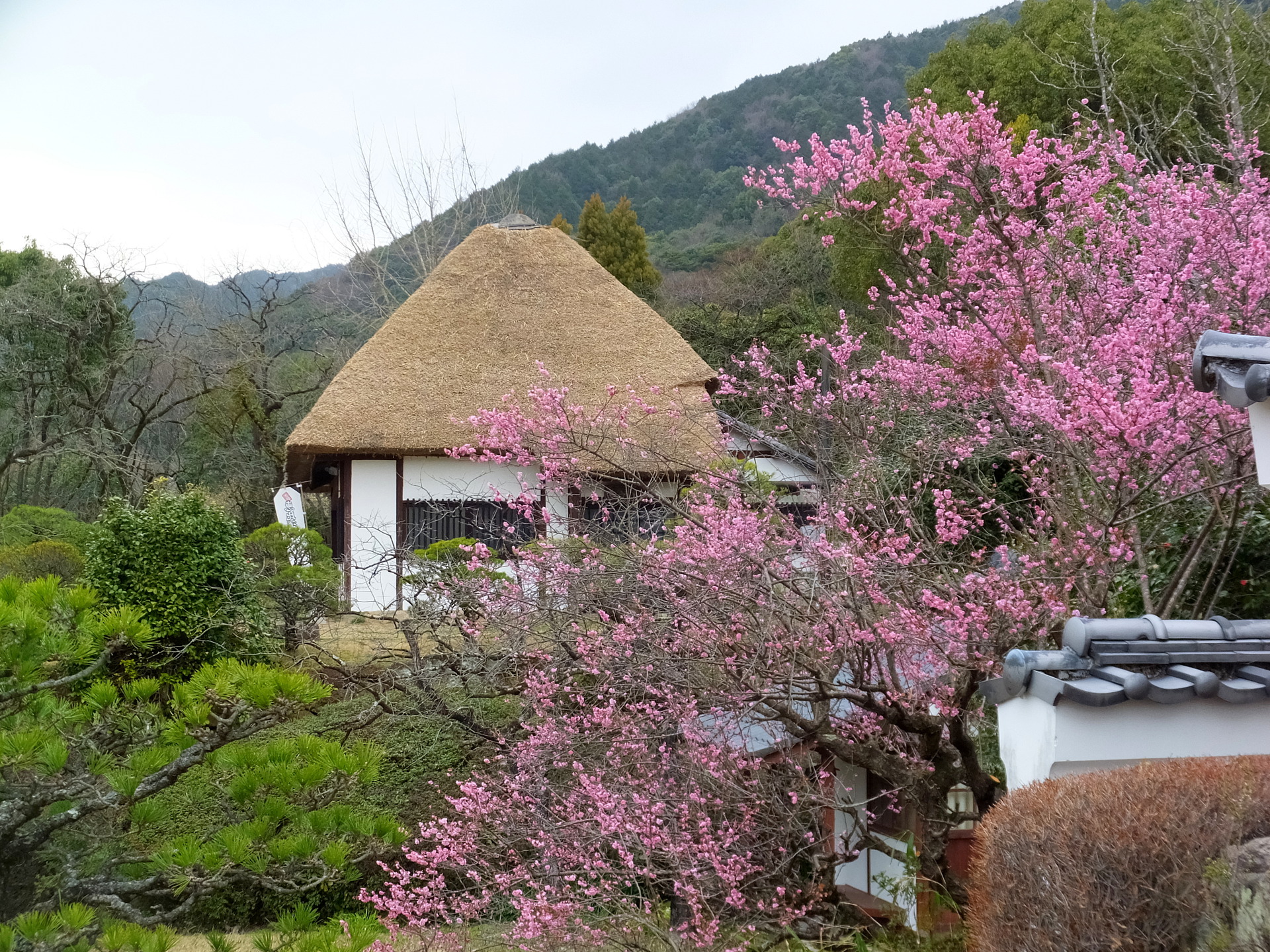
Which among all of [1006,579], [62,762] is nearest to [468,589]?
[62,762]

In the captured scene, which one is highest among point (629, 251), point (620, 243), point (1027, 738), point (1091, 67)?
point (1091, 67)

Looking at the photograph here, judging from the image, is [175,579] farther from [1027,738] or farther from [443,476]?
[1027,738]

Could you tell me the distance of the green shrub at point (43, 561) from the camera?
31.4 ft

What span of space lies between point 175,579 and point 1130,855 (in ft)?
24.3

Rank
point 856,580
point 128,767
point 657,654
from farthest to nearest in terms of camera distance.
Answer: point 657,654 < point 856,580 < point 128,767

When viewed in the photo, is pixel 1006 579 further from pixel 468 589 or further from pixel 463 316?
pixel 463 316

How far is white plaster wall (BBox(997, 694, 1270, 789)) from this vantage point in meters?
2.79

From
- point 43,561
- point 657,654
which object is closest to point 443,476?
point 43,561

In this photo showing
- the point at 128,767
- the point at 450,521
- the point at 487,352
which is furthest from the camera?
the point at 487,352

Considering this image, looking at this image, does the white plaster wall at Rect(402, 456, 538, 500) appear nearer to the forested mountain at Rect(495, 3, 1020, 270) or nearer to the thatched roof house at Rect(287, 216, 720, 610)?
the thatched roof house at Rect(287, 216, 720, 610)

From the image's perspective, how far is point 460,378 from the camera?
1165cm

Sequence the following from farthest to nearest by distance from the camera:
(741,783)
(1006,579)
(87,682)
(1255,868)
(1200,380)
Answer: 1. (87,682)
2. (741,783)
3. (1006,579)
4. (1200,380)
5. (1255,868)

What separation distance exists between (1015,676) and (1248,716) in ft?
2.40

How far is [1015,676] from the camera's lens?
2910 millimetres
